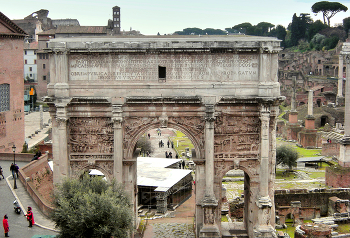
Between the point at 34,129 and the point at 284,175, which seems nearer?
the point at 284,175

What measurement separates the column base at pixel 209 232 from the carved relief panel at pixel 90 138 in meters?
4.53

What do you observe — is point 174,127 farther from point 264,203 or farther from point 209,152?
point 264,203

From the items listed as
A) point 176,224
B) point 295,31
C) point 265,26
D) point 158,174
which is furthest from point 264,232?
point 265,26

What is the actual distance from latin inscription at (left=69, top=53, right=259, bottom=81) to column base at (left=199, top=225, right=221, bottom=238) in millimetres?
5681

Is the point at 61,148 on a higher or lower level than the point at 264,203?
higher

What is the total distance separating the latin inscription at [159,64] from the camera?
762 inches

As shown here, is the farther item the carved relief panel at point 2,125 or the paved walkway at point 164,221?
the carved relief panel at point 2,125

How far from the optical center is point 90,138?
19781mm

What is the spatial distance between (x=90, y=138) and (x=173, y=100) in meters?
3.59

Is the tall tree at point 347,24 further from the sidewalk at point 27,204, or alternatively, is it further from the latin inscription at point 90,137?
the latin inscription at point 90,137

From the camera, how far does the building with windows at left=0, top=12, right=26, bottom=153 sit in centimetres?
3700

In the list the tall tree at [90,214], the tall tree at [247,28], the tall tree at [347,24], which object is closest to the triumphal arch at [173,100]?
the tall tree at [90,214]

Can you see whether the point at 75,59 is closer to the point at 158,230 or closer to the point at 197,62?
the point at 197,62

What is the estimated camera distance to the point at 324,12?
11250cm
